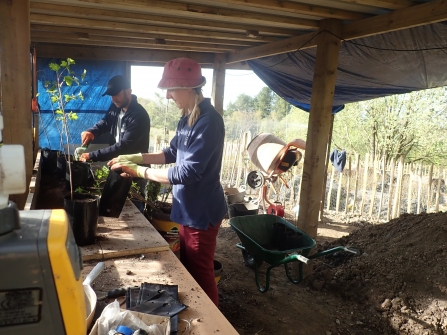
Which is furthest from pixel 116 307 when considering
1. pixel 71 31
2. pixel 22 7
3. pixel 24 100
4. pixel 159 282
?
pixel 71 31

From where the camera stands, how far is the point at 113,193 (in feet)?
6.46

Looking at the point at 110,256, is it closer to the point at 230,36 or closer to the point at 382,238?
the point at 230,36

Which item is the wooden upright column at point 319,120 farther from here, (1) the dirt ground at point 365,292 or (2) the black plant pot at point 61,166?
(2) the black plant pot at point 61,166

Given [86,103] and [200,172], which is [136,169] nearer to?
[200,172]

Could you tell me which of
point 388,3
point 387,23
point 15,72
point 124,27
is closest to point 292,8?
point 388,3

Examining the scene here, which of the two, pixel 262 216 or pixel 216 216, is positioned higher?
pixel 216 216

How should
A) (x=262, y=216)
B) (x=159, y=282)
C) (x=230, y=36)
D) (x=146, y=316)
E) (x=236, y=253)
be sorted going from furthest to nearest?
1. (x=236, y=253)
2. (x=230, y=36)
3. (x=262, y=216)
4. (x=159, y=282)
5. (x=146, y=316)

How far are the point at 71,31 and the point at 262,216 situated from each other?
3464mm

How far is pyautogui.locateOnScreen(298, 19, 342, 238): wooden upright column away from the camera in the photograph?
11.8ft

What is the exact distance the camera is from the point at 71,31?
4469 millimetres

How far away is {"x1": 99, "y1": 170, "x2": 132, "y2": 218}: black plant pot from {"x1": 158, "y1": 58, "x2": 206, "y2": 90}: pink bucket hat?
61cm

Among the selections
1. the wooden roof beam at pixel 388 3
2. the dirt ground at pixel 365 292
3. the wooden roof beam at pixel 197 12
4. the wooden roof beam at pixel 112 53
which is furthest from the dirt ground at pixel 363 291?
the wooden roof beam at pixel 112 53

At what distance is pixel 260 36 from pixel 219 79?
163 cm

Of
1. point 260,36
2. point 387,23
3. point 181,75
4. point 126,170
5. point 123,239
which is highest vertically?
point 260,36
